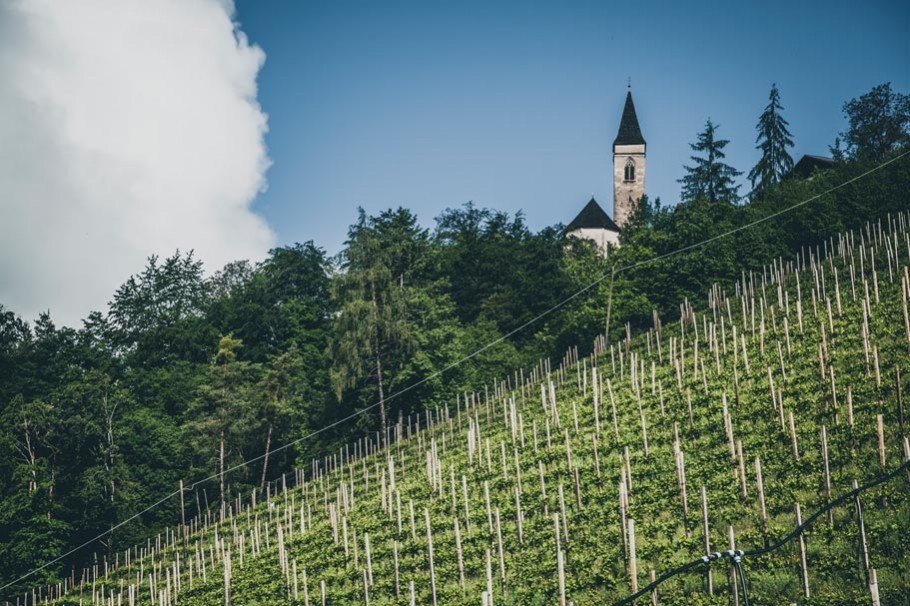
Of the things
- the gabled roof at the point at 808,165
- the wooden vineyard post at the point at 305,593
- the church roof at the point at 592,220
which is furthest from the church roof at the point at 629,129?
the wooden vineyard post at the point at 305,593

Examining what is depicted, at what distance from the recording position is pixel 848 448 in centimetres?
1611

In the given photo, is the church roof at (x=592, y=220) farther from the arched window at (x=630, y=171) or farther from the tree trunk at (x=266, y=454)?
the tree trunk at (x=266, y=454)

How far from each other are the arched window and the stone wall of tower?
16 centimetres

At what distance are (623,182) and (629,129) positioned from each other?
195 inches

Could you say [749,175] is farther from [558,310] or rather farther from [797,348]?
[797,348]

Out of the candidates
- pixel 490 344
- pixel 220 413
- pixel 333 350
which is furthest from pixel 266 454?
pixel 490 344

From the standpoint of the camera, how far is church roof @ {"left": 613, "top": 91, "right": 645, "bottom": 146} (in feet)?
219

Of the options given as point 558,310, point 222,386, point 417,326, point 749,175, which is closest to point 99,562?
point 222,386

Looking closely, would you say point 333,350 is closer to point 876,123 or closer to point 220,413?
point 220,413

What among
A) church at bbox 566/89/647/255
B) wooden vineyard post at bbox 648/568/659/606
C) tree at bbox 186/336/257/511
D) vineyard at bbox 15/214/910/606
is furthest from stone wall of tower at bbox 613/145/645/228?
wooden vineyard post at bbox 648/568/659/606

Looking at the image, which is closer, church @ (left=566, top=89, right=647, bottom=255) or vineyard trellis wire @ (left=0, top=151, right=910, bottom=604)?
vineyard trellis wire @ (left=0, top=151, right=910, bottom=604)

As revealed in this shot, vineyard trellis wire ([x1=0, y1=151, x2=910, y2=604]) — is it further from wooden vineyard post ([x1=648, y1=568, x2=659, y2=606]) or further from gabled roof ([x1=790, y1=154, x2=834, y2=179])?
wooden vineyard post ([x1=648, y1=568, x2=659, y2=606])

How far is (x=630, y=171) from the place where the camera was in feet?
218

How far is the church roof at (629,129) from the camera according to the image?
219 ft
